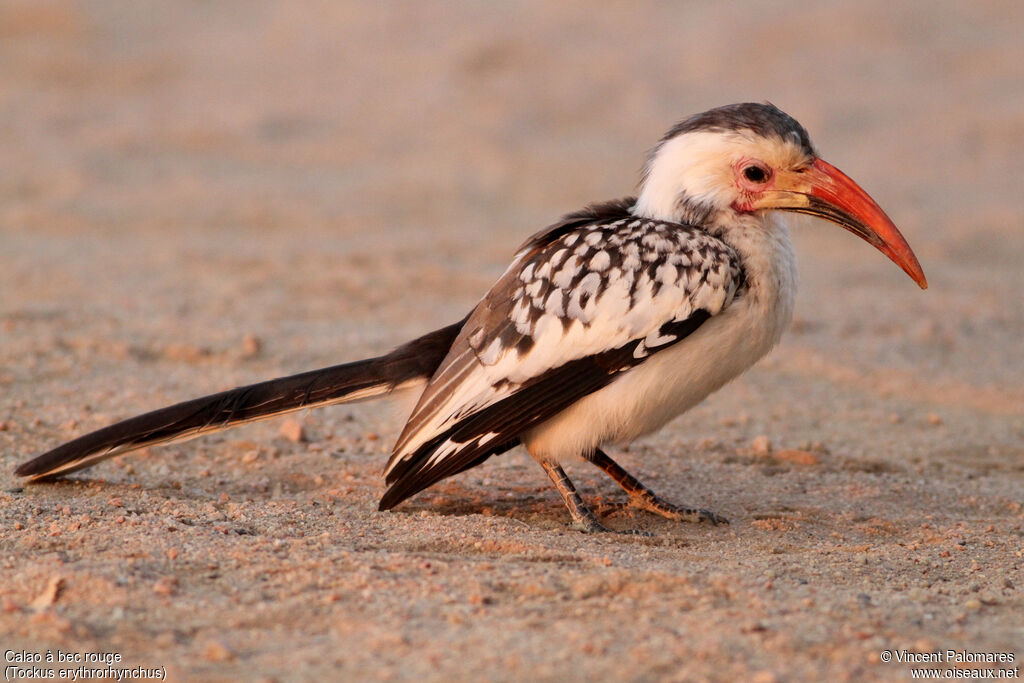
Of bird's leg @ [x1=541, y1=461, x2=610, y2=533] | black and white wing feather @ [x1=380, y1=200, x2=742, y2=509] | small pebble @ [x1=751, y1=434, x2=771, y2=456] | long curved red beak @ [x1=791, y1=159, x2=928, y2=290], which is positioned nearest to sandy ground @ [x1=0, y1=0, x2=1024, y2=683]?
small pebble @ [x1=751, y1=434, x2=771, y2=456]

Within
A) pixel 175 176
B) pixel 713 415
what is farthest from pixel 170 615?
pixel 175 176

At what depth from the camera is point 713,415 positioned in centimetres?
644

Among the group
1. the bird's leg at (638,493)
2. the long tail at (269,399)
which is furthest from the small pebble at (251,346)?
the bird's leg at (638,493)

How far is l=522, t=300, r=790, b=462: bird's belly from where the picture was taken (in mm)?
4395

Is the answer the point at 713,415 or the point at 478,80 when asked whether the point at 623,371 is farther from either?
the point at 478,80

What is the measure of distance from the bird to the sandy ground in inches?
10.6

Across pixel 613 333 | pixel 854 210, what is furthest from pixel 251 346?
pixel 854 210

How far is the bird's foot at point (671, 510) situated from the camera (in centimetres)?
480

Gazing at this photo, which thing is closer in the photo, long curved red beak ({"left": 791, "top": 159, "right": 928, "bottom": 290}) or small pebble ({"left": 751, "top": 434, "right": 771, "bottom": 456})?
long curved red beak ({"left": 791, "top": 159, "right": 928, "bottom": 290})

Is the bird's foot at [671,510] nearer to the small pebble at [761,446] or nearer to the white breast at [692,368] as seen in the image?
the white breast at [692,368]

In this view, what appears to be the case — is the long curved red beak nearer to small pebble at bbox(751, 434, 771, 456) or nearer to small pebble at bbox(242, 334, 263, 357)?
small pebble at bbox(751, 434, 771, 456)

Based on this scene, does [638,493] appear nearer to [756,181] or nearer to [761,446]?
[761,446]

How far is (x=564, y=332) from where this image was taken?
4.41 metres

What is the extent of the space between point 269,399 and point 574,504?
1.29m
